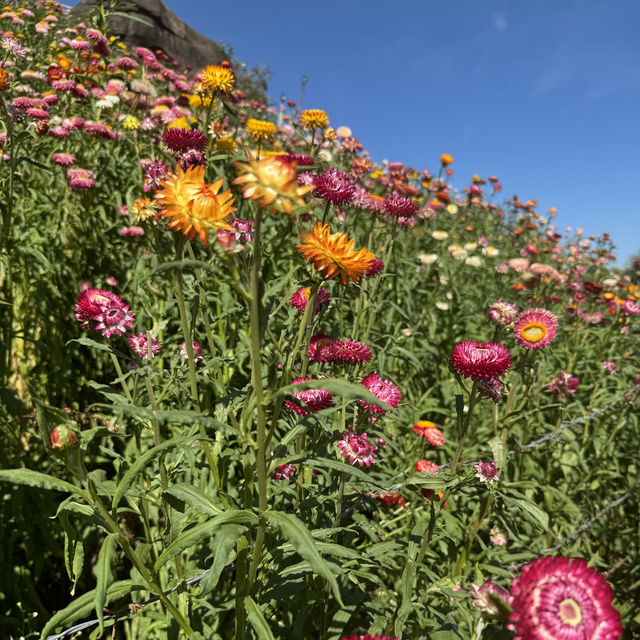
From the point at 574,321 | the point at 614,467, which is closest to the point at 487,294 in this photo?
the point at 574,321

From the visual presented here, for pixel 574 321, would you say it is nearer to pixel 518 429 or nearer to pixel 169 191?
pixel 518 429

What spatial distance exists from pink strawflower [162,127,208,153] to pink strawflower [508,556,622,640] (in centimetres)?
193

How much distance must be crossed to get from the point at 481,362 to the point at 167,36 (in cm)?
1928

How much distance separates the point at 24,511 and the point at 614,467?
3.81 meters

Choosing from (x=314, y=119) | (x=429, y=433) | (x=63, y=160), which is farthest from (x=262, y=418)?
(x=63, y=160)

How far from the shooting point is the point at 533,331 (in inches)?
92.6

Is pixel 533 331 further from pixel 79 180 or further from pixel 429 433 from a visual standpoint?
pixel 79 180

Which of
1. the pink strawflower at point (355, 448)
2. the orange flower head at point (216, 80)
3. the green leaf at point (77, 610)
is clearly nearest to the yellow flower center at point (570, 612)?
the pink strawflower at point (355, 448)

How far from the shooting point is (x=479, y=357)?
1627mm

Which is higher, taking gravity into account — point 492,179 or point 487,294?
point 492,179

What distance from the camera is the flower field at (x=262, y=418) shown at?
3.55ft

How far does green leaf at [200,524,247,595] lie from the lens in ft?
3.00

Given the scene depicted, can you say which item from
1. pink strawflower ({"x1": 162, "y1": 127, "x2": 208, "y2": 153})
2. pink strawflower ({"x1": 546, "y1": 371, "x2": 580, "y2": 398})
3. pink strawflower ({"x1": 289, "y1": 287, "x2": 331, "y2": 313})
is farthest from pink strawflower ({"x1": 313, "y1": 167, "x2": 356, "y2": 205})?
pink strawflower ({"x1": 546, "y1": 371, "x2": 580, "y2": 398})

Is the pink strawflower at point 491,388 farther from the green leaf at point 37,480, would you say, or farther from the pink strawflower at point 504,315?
the green leaf at point 37,480
